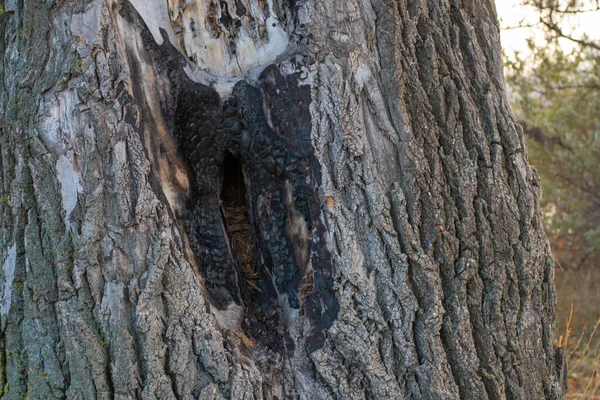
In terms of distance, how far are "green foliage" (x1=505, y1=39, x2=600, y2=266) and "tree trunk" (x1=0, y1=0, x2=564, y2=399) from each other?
4417 millimetres

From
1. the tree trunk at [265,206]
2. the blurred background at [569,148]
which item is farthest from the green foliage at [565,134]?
the tree trunk at [265,206]

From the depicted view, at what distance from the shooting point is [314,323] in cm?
179

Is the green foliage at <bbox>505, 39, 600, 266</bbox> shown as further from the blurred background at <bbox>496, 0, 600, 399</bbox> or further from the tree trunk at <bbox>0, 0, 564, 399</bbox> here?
the tree trunk at <bbox>0, 0, 564, 399</bbox>

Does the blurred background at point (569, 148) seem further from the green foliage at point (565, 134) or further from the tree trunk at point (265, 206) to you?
the tree trunk at point (265, 206)

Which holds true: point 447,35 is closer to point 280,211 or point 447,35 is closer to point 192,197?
point 280,211

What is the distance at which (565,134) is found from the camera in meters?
6.50

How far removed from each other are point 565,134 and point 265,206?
5.51m

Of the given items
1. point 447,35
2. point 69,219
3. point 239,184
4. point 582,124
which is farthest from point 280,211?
point 582,124

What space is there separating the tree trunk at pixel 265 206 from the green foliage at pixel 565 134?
4.42 meters

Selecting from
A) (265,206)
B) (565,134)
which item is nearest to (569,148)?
(565,134)

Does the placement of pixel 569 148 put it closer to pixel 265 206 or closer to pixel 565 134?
pixel 565 134

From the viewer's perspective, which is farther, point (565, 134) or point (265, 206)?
point (565, 134)

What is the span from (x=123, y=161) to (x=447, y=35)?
1.07m

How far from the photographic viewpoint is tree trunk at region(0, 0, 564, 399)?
1.71 meters
